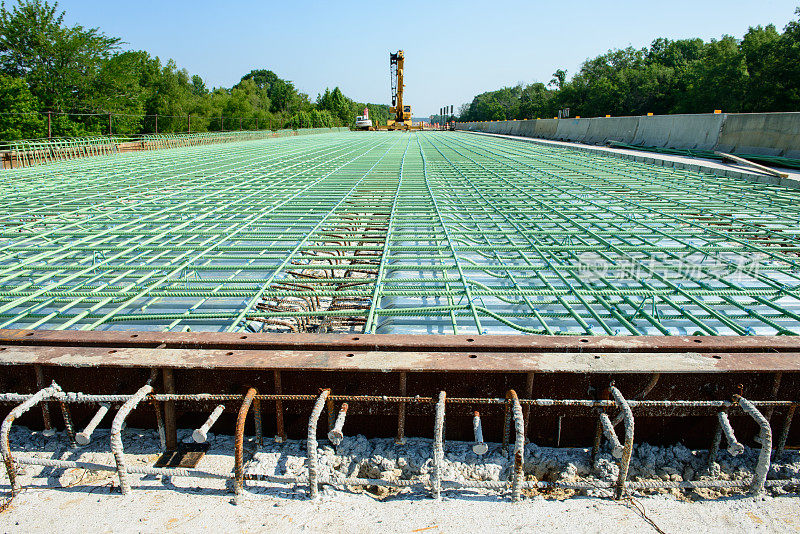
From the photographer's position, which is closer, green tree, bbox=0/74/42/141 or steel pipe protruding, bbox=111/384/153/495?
steel pipe protruding, bbox=111/384/153/495

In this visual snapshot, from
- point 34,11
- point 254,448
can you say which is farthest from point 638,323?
point 34,11

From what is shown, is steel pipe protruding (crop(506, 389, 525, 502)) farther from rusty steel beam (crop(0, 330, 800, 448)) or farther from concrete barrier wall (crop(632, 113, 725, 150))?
concrete barrier wall (crop(632, 113, 725, 150))

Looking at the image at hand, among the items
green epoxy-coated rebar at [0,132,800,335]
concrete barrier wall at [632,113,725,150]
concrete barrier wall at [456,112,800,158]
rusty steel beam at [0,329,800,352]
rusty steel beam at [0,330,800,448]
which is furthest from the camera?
concrete barrier wall at [632,113,725,150]

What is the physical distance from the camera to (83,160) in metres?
12.5

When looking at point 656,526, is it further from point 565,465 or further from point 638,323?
point 638,323

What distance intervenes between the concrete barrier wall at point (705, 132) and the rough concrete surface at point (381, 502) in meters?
12.2

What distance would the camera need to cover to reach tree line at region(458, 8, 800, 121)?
31.8 meters

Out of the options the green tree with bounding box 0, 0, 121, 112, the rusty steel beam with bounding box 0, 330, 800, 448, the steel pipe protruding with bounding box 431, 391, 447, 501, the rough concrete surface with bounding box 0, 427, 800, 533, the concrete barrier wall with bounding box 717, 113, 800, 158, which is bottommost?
the rough concrete surface with bounding box 0, 427, 800, 533

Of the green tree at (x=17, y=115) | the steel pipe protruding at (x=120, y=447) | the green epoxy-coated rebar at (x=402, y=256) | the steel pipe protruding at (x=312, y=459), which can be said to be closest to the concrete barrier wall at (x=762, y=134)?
the green epoxy-coated rebar at (x=402, y=256)

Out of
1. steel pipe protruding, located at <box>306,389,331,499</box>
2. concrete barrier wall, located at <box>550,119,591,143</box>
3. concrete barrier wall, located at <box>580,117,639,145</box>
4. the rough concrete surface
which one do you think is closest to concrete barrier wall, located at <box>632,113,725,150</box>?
concrete barrier wall, located at <box>580,117,639,145</box>

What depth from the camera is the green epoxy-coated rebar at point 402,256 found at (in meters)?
3.27

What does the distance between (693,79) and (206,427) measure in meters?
54.0

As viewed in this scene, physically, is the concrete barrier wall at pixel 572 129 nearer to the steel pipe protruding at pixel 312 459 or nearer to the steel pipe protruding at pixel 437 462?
the steel pipe protruding at pixel 437 462

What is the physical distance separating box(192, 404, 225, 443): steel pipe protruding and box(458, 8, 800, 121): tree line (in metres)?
39.3
